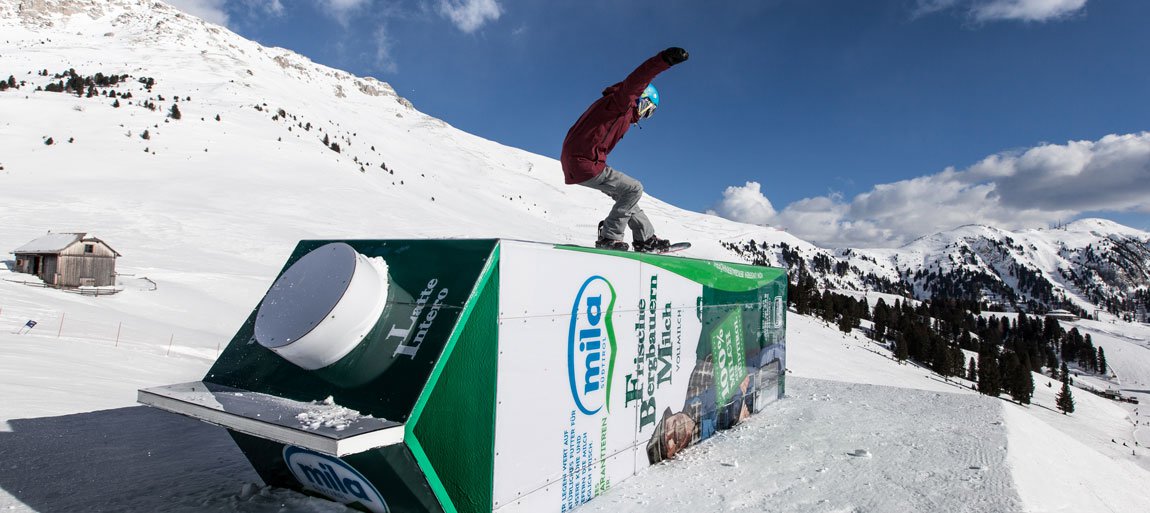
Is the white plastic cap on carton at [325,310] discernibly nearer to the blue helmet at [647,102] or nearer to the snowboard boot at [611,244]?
the snowboard boot at [611,244]

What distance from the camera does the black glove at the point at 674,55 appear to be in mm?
4586

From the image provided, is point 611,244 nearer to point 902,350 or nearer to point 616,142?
point 616,142

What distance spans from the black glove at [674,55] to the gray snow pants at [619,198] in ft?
5.66

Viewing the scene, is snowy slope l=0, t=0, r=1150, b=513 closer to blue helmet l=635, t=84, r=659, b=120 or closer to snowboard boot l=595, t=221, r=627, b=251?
snowboard boot l=595, t=221, r=627, b=251

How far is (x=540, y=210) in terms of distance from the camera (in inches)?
3056

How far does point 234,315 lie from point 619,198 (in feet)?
67.8

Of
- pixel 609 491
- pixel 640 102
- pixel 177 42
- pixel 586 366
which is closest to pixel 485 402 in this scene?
pixel 586 366

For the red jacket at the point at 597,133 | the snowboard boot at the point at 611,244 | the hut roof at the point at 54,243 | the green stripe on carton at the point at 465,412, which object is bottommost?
the green stripe on carton at the point at 465,412

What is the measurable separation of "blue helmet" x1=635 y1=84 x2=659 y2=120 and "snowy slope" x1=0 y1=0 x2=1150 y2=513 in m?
3.77

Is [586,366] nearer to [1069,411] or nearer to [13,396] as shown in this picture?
[13,396]

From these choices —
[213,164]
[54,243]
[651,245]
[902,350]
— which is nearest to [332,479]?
[651,245]

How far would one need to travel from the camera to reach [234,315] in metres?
21.5

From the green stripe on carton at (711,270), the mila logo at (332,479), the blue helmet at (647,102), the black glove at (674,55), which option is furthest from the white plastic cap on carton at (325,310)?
the blue helmet at (647,102)

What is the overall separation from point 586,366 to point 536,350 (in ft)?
2.28
